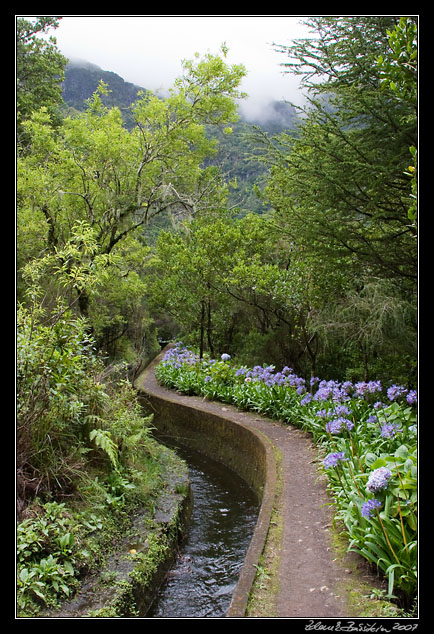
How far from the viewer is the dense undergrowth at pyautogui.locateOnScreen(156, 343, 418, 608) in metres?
3.52

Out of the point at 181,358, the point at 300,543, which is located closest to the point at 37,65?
the point at 181,358

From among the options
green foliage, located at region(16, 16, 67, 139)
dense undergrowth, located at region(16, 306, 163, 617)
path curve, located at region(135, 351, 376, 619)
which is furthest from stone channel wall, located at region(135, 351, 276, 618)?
green foliage, located at region(16, 16, 67, 139)

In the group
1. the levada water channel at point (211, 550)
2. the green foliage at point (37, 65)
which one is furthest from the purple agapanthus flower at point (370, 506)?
the green foliage at point (37, 65)

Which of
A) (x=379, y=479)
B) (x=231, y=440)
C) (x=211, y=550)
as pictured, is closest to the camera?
(x=379, y=479)

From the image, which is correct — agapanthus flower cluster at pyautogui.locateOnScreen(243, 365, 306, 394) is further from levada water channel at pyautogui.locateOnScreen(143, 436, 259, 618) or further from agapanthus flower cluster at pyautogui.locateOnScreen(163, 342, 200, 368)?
agapanthus flower cluster at pyautogui.locateOnScreen(163, 342, 200, 368)

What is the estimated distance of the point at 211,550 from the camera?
19.9 feet

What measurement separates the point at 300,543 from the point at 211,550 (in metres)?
1.95

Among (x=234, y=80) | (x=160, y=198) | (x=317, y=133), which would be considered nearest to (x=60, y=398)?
(x=317, y=133)

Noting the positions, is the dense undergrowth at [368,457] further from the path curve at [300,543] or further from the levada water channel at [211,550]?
the levada water channel at [211,550]

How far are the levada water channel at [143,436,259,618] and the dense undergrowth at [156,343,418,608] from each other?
148 centimetres

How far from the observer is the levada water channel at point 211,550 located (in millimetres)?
4797

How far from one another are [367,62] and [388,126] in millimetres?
981

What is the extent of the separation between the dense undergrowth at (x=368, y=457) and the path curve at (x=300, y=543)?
0.25m
